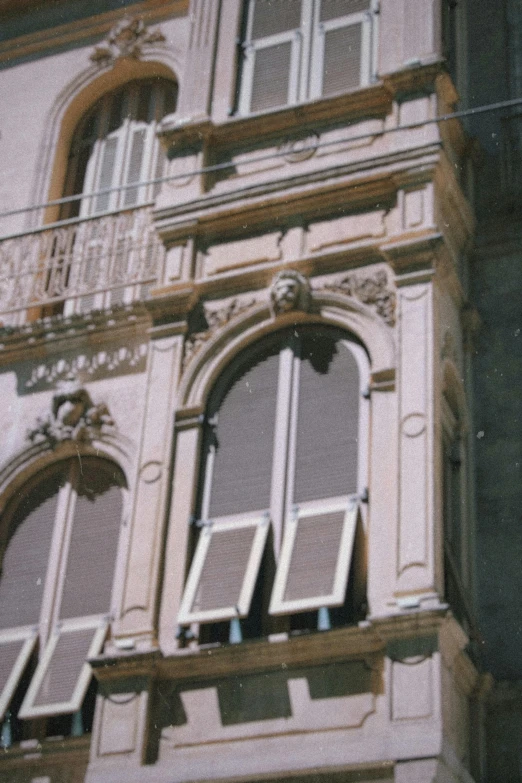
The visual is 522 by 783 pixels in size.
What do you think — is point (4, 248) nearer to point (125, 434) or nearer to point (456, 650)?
point (125, 434)

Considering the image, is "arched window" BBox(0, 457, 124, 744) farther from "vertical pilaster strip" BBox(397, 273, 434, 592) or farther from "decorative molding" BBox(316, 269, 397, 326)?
"vertical pilaster strip" BBox(397, 273, 434, 592)

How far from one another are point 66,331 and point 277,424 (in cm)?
306

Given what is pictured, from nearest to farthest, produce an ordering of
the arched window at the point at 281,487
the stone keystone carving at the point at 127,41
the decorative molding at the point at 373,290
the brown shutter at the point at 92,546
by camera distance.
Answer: the arched window at the point at 281,487
the decorative molding at the point at 373,290
the brown shutter at the point at 92,546
the stone keystone carving at the point at 127,41

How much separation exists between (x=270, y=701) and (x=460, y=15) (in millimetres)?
8556

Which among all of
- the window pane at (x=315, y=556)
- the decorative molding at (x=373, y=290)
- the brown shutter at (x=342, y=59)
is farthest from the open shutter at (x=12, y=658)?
the brown shutter at (x=342, y=59)

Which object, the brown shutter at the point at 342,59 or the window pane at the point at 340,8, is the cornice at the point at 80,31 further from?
the brown shutter at the point at 342,59

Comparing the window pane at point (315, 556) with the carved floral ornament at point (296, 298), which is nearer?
the window pane at point (315, 556)

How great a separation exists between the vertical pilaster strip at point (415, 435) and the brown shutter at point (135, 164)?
4.83m

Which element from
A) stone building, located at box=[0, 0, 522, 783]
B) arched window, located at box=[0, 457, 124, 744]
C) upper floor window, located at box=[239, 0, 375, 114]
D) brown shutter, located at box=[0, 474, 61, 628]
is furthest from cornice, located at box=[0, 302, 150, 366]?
upper floor window, located at box=[239, 0, 375, 114]

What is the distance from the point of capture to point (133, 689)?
13211 millimetres

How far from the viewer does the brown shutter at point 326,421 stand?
13.8 metres

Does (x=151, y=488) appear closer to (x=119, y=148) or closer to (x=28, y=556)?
(x=28, y=556)

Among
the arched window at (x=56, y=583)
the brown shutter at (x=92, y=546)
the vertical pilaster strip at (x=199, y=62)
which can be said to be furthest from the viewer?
the vertical pilaster strip at (x=199, y=62)

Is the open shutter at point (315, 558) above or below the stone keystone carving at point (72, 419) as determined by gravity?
below
